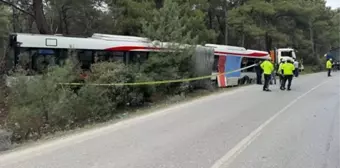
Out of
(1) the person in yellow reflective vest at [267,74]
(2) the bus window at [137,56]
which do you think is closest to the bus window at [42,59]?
(2) the bus window at [137,56]

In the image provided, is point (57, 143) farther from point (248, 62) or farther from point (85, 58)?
point (248, 62)

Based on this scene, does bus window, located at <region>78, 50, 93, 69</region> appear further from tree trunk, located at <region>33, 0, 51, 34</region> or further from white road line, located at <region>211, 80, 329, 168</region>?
white road line, located at <region>211, 80, 329, 168</region>

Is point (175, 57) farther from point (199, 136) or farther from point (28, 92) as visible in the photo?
point (199, 136)

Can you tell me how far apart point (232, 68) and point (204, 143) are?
758 inches

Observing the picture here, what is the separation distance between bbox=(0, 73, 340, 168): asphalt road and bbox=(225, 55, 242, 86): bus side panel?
42.4 feet

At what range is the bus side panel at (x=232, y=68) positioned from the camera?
86.8ft

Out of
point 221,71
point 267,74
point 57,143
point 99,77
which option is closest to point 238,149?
point 57,143

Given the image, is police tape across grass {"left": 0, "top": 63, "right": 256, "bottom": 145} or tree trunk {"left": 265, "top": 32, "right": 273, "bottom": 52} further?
tree trunk {"left": 265, "top": 32, "right": 273, "bottom": 52}

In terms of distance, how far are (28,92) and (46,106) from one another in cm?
83

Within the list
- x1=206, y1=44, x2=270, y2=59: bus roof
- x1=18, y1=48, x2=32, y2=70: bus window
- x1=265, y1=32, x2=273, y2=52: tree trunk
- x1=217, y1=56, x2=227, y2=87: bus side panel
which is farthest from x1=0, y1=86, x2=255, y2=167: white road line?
x1=265, y1=32, x2=273, y2=52: tree trunk

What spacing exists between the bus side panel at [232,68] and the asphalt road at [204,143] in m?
12.9

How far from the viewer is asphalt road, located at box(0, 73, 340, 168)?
23.1ft

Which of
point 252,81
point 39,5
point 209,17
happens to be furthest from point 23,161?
point 209,17

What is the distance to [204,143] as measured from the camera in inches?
336
